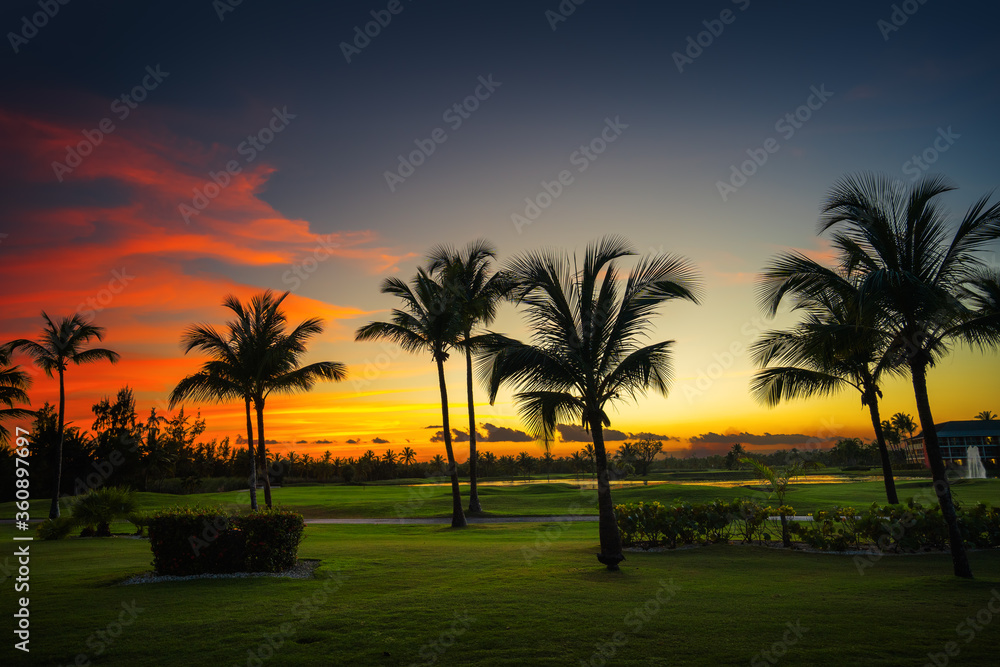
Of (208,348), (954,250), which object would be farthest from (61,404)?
(954,250)

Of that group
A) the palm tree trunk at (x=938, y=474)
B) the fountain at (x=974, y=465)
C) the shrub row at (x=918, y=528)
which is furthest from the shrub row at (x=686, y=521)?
the fountain at (x=974, y=465)

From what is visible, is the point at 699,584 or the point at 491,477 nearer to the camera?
the point at 699,584

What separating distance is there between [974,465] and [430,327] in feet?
259

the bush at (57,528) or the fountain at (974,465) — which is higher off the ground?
the bush at (57,528)

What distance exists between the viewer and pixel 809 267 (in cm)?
1297

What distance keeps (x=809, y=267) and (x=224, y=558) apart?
14394 mm

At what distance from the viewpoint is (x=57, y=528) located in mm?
21219

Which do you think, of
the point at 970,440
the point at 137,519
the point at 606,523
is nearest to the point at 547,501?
the point at 137,519

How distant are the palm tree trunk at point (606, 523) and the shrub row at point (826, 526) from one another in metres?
3.80

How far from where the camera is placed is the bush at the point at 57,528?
21.1 metres

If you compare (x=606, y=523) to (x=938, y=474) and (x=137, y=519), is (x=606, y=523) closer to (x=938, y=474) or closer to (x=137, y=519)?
(x=938, y=474)

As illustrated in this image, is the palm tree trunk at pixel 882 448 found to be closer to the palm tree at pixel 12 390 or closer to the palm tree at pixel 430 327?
the palm tree at pixel 430 327

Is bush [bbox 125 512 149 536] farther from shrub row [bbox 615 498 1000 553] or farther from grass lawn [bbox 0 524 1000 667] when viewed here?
shrub row [bbox 615 498 1000 553]

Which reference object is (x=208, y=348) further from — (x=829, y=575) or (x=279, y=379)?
(x=829, y=575)
